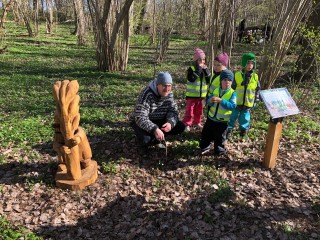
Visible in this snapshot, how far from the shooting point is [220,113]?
15.3 ft

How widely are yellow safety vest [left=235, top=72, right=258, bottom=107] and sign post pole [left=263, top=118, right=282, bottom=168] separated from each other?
3.07ft

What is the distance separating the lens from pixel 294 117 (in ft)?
22.5

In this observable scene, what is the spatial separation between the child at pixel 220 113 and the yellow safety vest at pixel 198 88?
762mm

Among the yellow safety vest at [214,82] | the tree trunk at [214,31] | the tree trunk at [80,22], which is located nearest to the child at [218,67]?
the yellow safety vest at [214,82]

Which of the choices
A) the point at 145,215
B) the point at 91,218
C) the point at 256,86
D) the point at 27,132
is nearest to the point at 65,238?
the point at 91,218

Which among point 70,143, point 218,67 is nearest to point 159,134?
point 70,143

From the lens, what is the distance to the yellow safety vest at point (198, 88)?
5.54 metres

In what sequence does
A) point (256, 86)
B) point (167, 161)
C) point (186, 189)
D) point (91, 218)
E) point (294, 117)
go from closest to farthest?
point (91, 218)
point (186, 189)
point (167, 161)
point (256, 86)
point (294, 117)

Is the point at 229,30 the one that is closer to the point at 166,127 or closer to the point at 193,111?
the point at 193,111

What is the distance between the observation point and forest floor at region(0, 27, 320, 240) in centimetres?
370

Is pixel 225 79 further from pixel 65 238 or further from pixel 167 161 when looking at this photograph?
pixel 65 238

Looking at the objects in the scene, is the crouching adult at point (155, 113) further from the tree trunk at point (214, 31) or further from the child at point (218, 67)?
the tree trunk at point (214, 31)

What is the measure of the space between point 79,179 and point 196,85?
2.70 meters

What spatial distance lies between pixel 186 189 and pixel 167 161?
731 mm
